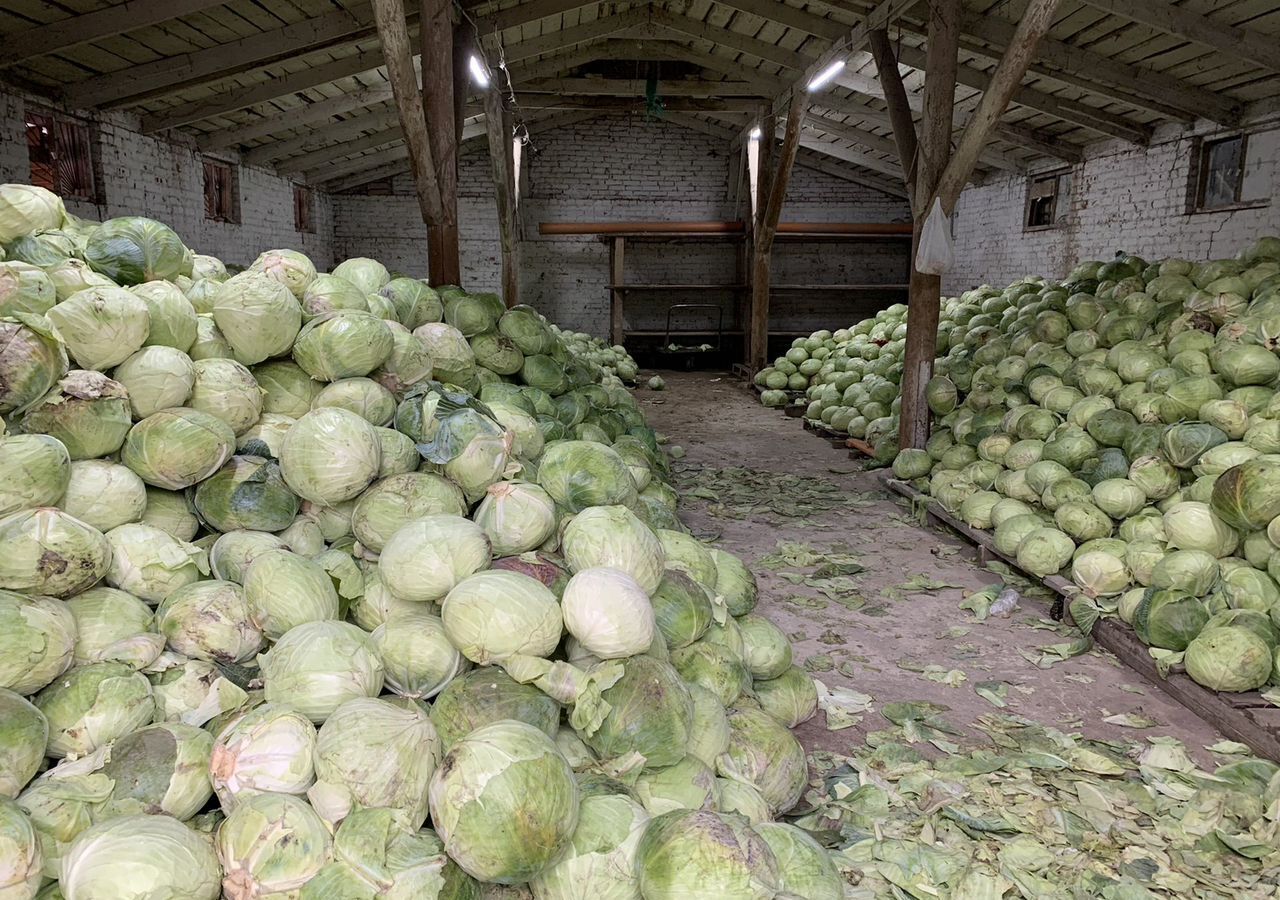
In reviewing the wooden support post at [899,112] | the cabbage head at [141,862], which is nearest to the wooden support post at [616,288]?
the wooden support post at [899,112]

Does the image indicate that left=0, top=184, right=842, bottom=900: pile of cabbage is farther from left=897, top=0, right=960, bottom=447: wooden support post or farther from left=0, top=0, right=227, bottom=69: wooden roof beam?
left=0, top=0, right=227, bottom=69: wooden roof beam

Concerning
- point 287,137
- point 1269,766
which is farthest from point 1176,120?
point 287,137

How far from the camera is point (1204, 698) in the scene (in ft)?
12.7

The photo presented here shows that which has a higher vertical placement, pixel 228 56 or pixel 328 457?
pixel 228 56

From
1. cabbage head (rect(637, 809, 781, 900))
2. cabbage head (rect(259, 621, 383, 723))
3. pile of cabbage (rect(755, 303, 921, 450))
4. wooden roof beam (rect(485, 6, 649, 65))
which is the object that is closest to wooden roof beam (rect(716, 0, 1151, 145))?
wooden roof beam (rect(485, 6, 649, 65))

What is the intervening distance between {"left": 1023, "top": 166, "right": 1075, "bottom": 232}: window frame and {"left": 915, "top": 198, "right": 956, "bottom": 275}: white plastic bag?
738 centimetres

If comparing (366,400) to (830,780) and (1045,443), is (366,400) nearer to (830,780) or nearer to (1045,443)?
(830,780)

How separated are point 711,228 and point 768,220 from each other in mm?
3307

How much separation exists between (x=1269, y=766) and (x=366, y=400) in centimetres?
398

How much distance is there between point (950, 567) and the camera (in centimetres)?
597

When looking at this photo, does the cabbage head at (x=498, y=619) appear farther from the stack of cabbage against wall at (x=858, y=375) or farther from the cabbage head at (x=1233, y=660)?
the stack of cabbage against wall at (x=858, y=375)

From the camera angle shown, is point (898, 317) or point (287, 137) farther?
point (287, 137)

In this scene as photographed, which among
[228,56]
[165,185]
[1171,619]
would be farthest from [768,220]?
[1171,619]

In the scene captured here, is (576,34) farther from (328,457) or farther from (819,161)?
(328,457)
